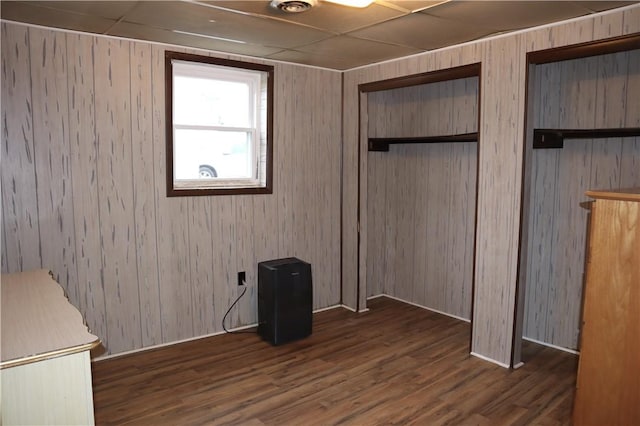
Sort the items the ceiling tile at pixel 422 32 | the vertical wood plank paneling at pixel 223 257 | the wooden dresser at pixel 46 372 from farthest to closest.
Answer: the vertical wood plank paneling at pixel 223 257, the ceiling tile at pixel 422 32, the wooden dresser at pixel 46 372

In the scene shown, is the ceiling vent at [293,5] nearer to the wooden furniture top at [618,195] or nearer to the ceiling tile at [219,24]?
the ceiling tile at [219,24]

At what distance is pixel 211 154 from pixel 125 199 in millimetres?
805

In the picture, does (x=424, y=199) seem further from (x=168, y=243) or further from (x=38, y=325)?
(x=38, y=325)

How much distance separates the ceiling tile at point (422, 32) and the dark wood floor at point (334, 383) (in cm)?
235

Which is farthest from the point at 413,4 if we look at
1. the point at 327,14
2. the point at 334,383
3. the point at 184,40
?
the point at 334,383

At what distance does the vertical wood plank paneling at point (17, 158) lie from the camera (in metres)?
2.97

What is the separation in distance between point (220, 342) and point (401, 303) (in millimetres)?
1983

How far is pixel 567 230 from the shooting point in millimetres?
3568

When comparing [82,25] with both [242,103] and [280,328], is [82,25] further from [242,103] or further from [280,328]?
[280,328]

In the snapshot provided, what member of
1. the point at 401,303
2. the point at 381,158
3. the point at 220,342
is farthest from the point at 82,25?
the point at 401,303

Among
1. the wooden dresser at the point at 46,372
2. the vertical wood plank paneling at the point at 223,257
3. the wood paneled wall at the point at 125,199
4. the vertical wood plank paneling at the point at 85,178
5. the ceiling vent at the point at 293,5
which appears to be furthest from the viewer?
the vertical wood plank paneling at the point at 223,257

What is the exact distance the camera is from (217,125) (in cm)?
388

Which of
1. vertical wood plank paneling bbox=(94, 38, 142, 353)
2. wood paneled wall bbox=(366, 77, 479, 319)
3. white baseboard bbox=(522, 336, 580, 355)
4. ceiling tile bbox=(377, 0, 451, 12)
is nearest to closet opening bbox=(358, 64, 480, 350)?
wood paneled wall bbox=(366, 77, 479, 319)

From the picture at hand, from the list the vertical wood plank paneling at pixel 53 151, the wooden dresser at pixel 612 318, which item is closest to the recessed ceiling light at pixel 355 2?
the wooden dresser at pixel 612 318
